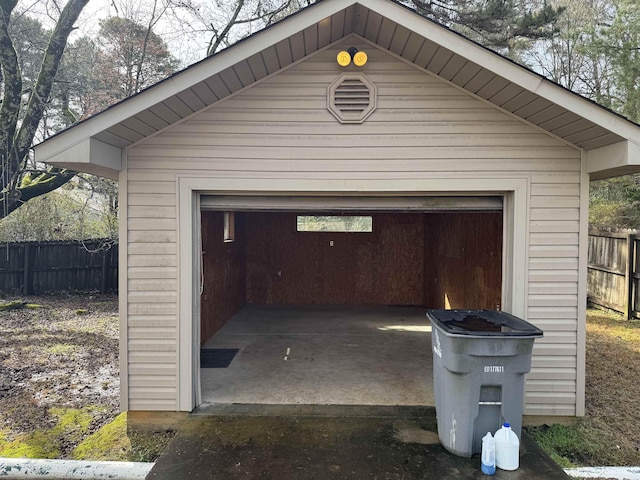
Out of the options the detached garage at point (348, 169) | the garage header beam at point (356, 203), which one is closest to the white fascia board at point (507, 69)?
the detached garage at point (348, 169)

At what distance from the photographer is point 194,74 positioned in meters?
3.16

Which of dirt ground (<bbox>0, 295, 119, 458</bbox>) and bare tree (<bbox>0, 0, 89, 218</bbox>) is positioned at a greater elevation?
bare tree (<bbox>0, 0, 89, 218</bbox>)

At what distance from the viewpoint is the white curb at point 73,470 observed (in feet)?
9.02

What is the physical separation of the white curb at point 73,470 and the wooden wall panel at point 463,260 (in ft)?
14.6

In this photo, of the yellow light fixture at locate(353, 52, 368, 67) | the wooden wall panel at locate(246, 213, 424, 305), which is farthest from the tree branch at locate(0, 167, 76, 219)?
the yellow light fixture at locate(353, 52, 368, 67)

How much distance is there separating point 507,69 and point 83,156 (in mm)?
3287

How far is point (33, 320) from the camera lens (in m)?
7.59

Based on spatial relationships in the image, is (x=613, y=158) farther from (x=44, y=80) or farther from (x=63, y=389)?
(x=44, y=80)

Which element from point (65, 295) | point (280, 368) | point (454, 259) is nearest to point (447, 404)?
point (280, 368)

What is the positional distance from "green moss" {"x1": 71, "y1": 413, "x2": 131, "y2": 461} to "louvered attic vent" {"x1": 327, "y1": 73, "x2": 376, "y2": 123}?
10.6 feet

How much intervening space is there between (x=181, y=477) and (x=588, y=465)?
2.95 metres

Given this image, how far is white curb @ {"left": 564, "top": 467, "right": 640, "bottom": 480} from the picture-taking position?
2.73 meters

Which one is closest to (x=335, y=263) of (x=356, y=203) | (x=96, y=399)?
(x=356, y=203)

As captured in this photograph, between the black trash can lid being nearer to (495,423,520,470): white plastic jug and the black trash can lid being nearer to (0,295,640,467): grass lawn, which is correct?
(495,423,520,470): white plastic jug
